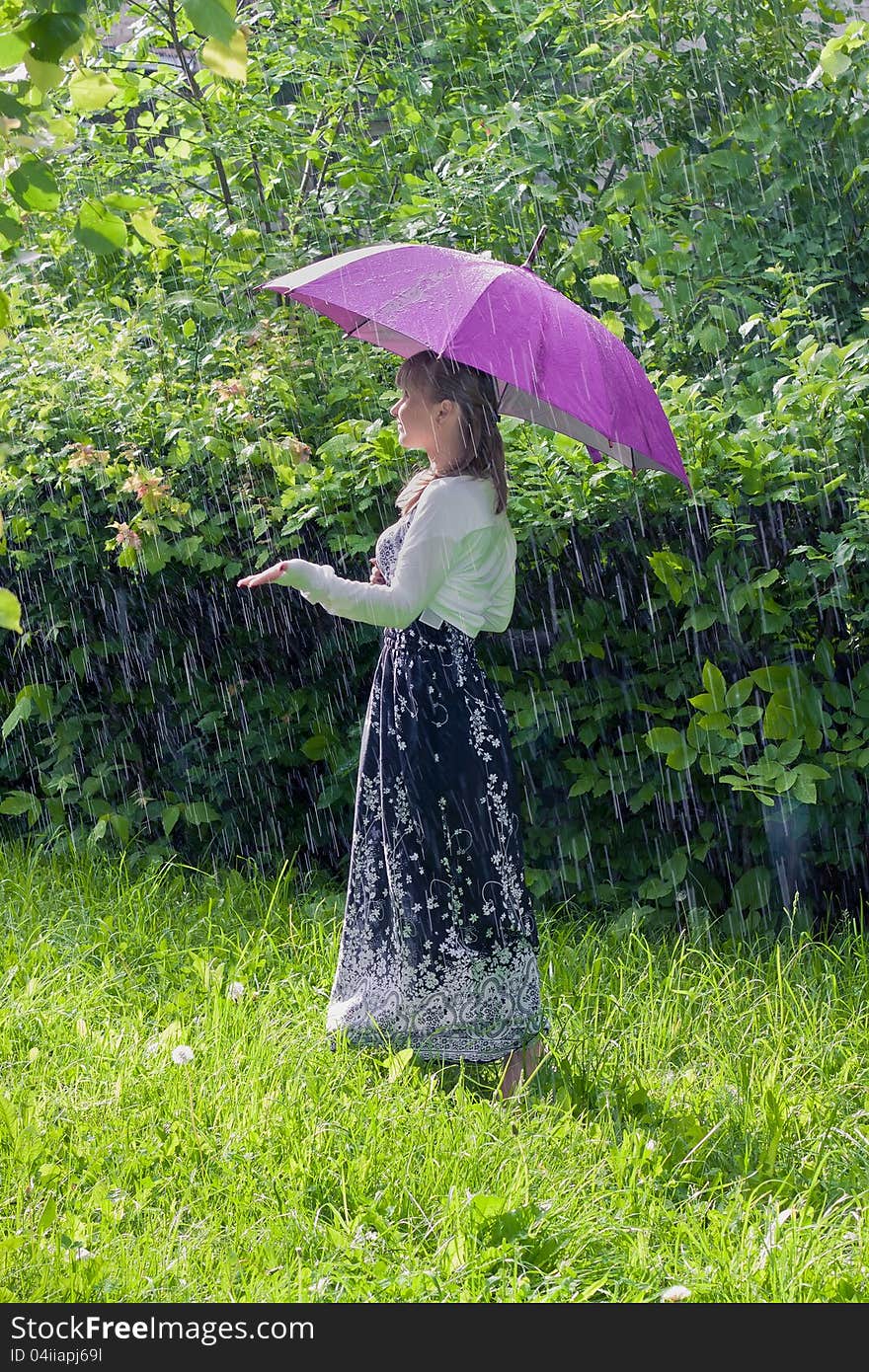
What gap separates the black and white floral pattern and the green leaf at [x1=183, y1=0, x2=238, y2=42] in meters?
1.38

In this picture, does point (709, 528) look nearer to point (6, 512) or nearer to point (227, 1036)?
point (227, 1036)

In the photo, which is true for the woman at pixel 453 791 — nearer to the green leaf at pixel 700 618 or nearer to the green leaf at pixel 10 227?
the green leaf at pixel 700 618

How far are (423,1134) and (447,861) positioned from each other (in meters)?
0.61

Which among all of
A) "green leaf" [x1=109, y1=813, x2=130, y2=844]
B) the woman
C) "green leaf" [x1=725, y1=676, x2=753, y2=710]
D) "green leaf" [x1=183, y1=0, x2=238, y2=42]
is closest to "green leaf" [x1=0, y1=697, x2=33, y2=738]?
"green leaf" [x1=109, y1=813, x2=130, y2=844]

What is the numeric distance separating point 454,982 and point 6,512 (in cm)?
249

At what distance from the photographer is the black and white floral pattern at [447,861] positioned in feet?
10.00

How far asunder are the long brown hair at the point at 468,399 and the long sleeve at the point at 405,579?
0.12 meters

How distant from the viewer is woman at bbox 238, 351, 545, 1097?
2.99 metres

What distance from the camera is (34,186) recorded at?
2.02 meters

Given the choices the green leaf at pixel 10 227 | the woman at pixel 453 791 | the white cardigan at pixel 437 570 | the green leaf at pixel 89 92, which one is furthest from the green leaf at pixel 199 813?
the green leaf at pixel 89 92

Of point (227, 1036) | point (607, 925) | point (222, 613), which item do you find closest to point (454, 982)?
point (227, 1036)

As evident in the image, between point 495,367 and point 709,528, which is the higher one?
point 495,367

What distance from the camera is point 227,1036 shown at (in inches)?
128
